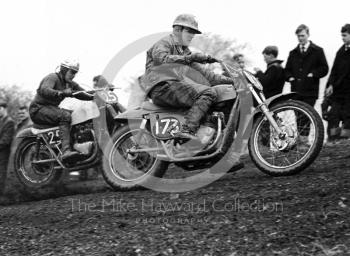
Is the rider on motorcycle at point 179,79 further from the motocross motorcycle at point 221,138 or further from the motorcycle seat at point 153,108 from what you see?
the motocross motorcycle at point 221,138

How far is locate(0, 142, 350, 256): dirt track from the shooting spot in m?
4.65

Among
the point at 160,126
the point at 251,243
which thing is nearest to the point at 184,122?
the point at 160,126

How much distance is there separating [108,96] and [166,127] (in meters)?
2.65

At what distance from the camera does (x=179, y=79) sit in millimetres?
7277

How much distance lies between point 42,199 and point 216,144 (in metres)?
2.96

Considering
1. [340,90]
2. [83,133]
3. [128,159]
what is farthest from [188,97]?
[340,90]

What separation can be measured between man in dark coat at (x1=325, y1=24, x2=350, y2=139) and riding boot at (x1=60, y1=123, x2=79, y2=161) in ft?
14.1

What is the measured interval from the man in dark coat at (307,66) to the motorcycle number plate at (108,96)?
299cm

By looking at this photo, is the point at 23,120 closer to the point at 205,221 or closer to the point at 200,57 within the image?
the point at 200,57

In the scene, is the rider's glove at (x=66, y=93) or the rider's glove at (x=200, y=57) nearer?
the rider's glove at (x=200, y=57)

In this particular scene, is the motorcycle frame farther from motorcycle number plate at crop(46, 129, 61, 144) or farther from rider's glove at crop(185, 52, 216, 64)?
motorcycle number plate at crop(46, 129, 61, 144)

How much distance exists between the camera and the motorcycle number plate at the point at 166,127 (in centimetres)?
732

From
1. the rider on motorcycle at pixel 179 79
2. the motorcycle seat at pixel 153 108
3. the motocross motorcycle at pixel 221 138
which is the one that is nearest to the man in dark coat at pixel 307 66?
the motocross motorcycle at pixel 221 138

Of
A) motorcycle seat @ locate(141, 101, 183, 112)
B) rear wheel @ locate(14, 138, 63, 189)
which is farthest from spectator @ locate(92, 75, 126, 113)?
motorcycle seat @ locate(141, 101, 183, 112)
